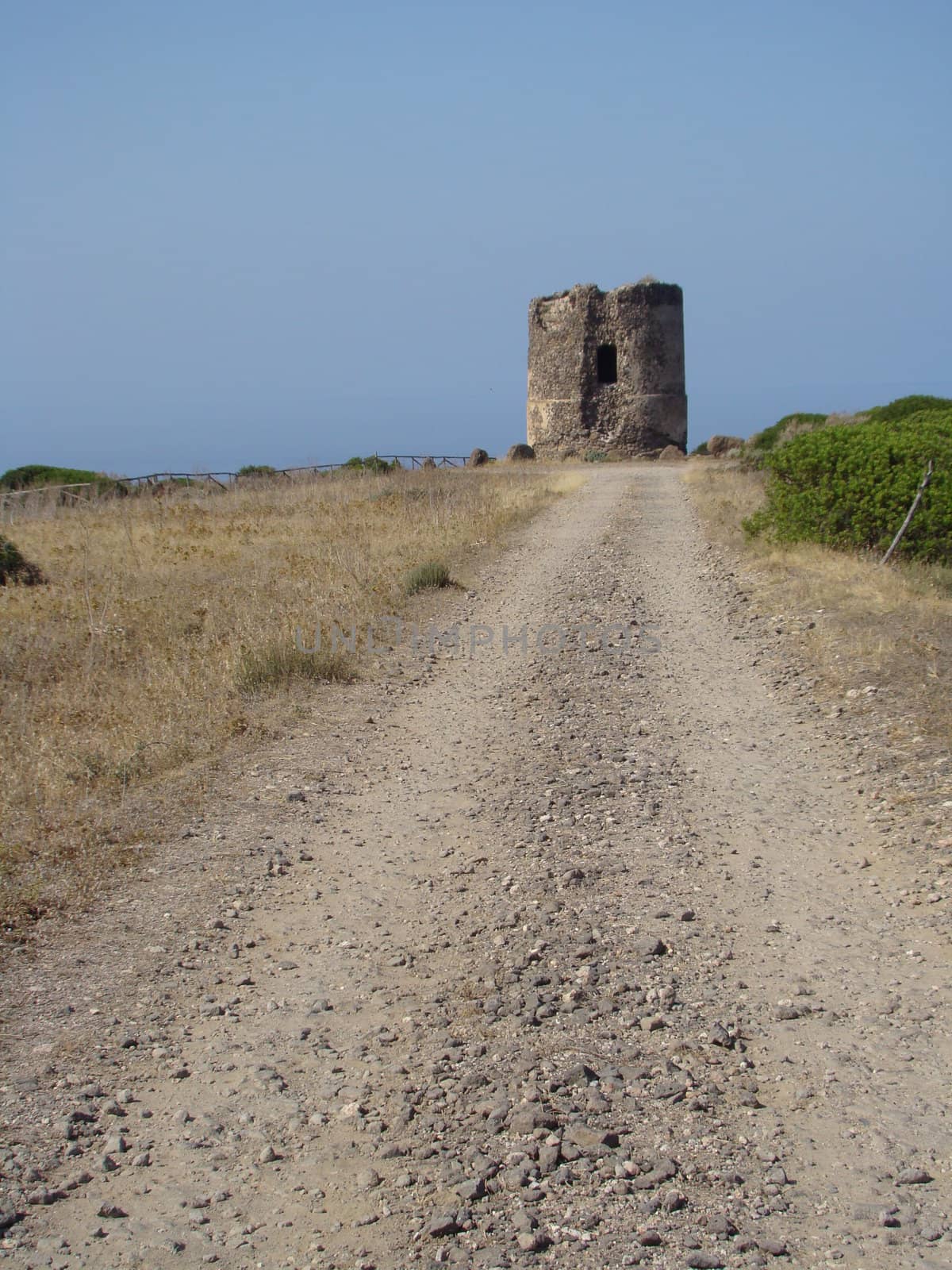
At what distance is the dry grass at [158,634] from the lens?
5.79m

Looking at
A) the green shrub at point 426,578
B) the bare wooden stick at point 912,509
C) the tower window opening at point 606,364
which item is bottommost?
the green shrub at point 426,578

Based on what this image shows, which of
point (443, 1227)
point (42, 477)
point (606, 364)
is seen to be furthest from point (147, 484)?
point (443, 1227)

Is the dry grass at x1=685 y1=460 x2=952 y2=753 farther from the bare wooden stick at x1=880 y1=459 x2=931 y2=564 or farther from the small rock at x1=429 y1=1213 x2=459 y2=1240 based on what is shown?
the small rock at x1=429 y1=1213 x2=459 y2=1240

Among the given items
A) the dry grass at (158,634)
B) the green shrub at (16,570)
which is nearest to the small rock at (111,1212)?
the dry grass at (158,634)

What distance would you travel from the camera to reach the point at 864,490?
12.0 meters

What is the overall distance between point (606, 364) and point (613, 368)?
0.26 meters

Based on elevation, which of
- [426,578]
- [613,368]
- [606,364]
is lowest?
[426,578]

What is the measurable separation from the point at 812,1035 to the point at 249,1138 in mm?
1861

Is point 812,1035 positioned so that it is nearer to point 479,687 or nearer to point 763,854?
point 763,854

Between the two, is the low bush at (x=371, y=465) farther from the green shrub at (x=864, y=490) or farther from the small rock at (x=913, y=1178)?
the small rock at (x=913, y=1178)

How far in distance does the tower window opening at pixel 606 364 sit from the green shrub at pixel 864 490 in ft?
67.4

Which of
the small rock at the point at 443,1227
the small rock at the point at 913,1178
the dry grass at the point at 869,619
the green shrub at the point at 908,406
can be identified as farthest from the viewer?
the green shrub at the point at 908,406

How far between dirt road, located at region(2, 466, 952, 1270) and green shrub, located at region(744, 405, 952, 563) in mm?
5839

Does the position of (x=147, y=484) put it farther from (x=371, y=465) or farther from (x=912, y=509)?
(x=912, y=509)
